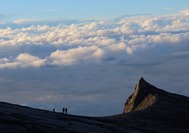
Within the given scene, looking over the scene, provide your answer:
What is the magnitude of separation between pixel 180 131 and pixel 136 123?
4.15 metres

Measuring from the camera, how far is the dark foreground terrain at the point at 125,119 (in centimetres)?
2839

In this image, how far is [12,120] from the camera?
27734 millimetres

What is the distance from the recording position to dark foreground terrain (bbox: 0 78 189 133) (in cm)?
2839

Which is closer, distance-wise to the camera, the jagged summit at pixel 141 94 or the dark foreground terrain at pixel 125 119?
the dark foreground terrain at pixel 125 119

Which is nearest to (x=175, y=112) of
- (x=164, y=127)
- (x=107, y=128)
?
(x=164, y=127)

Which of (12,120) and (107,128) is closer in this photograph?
(12,120)

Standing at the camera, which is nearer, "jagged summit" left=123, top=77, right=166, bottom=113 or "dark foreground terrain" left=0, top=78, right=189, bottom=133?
"dark foreground terrain" left=0, top=78, right=189, bottom=133

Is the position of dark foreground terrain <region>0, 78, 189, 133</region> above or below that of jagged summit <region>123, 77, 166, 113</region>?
below

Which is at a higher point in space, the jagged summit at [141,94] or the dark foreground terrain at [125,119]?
the jagged summit at [141,94]

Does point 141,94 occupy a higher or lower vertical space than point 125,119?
higher

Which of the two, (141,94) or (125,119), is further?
(141,94)

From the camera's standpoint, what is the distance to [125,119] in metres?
44.1

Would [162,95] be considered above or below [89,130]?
above

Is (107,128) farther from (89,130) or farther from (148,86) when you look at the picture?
(148,86)
